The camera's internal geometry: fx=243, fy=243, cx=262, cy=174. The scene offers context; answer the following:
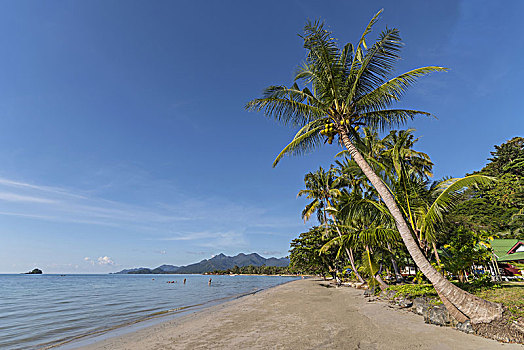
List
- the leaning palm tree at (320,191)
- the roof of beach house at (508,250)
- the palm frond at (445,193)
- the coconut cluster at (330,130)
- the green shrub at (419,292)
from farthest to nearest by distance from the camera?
the leaning palm tree at (320,191) → the roof of beach house at (508,250) → the green shrub at (419,292) → the coconut cluster at (330,130) → the palm frond at (445,193)

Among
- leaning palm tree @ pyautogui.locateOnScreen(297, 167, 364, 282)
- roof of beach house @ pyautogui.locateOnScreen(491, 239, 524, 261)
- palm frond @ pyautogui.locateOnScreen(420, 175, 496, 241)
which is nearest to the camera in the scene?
palm frond @ pyautogui.locateOnScreen(420, 175, 496, 241)

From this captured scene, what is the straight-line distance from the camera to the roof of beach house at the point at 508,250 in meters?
16.1

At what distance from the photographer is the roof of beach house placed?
1612cm

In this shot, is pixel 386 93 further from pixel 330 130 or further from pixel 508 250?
pixel 508 250

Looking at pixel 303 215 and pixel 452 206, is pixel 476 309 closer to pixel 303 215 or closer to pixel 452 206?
pixel 452 206

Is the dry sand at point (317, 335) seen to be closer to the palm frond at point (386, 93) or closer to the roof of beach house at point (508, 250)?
the palm frond at point (386, 93)

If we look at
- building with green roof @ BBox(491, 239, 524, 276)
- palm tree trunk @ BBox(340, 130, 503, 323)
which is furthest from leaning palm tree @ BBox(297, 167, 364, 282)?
palm tree trunk @ BBox(340, 130, 503, 323)

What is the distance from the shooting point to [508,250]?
17.1m

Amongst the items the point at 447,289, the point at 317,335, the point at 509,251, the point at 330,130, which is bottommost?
the point at 317,335

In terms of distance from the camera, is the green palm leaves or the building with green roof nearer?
the green palm leaves

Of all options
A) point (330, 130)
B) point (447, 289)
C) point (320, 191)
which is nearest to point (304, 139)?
point (330, 130)

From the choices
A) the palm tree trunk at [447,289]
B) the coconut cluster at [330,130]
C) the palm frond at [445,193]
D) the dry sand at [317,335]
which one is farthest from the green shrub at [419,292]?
the coconut cluster at [330,130]

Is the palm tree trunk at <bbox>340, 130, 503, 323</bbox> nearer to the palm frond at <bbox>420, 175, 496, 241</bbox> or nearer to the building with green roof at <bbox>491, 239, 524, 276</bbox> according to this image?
the palm frond at <bbox>420, 175, 496, 241</bbox>

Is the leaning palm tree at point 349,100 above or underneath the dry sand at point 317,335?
above
